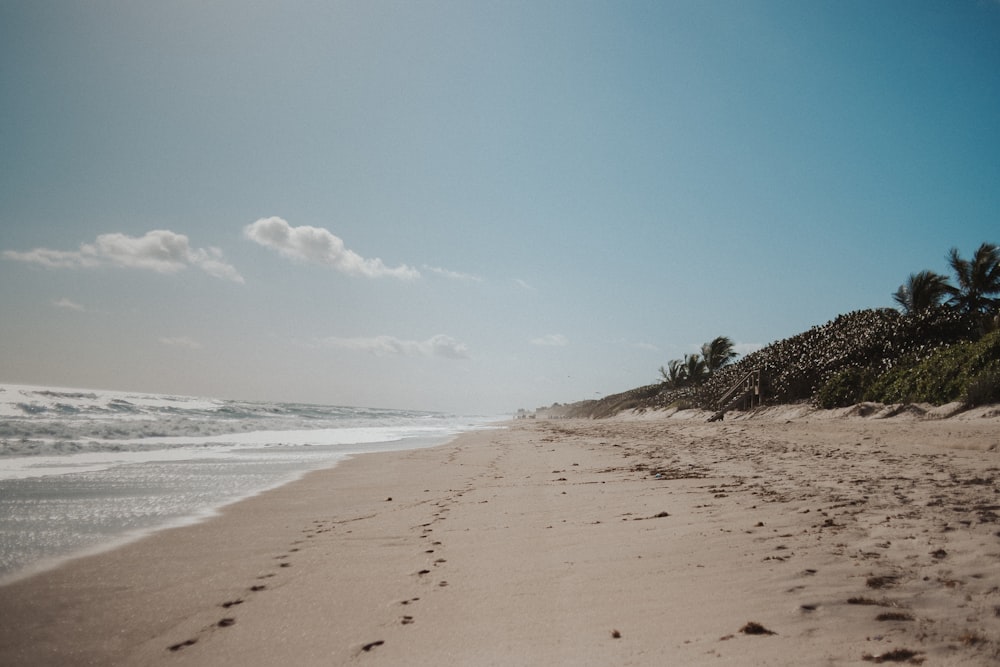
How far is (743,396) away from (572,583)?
2237 cm

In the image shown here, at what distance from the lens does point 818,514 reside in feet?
13.7

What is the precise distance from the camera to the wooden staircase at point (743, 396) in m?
22.1

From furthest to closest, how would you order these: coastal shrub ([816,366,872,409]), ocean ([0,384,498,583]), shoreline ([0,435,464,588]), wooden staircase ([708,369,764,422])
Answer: wooden staircase ([708,369,764,422]) < coastal shrub ([816,366,872,409]) < ocean ([0,384,498,583]) < shoreline ([0,435,464,588])

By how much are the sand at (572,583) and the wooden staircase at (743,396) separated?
16946 millimetres

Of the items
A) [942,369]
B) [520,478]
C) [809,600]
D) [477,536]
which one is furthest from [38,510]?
[942,369]

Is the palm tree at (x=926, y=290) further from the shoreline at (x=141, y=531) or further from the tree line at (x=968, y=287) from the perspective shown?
the shoreline at (x=141, y=531)

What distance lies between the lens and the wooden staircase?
72.7 ft

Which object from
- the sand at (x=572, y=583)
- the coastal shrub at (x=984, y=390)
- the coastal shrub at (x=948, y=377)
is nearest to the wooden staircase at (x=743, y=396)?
the coastal shrub at (x=948, y=377)

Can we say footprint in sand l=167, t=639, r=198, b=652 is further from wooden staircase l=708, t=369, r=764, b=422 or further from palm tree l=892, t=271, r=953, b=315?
palm tree l=892, t=271, r=953, b=315

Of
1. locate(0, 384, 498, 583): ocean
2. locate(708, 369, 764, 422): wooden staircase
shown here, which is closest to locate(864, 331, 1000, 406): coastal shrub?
locate(708, 369, 764, 422): wooden staircase

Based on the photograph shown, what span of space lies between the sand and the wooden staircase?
16.9m

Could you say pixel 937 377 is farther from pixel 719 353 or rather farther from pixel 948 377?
pixel 719 353

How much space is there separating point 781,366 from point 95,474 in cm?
2395

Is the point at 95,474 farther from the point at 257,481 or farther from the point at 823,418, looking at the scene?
the point at 823,418
